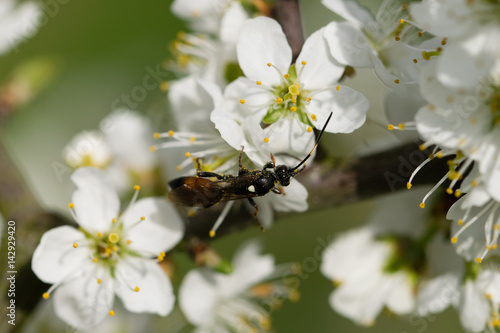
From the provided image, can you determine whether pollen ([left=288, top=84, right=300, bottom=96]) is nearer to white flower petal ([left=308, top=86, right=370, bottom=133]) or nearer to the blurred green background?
white flower petal ([left=308, top=86, right=370, bottom=133])

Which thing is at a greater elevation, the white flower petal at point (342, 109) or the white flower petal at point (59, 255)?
the white flower petal at point (342, 109)

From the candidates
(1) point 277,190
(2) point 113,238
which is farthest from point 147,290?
(1) point 277,190

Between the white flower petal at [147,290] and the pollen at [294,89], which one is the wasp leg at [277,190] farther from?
the white flower petal at [147,290]

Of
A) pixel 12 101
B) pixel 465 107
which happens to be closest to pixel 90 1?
pixel 12 101

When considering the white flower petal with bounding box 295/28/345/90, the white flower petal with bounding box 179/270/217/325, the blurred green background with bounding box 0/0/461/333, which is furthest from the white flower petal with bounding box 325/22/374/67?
the blurred green background with bounding box 0/0/461/333

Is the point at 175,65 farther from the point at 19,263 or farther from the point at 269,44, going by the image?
the point at 19,263

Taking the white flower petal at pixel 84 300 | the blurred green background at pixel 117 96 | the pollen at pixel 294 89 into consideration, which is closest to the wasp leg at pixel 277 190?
the pollen at pixel 294 89

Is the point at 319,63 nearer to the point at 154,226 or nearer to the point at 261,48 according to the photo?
the point at 261,48
